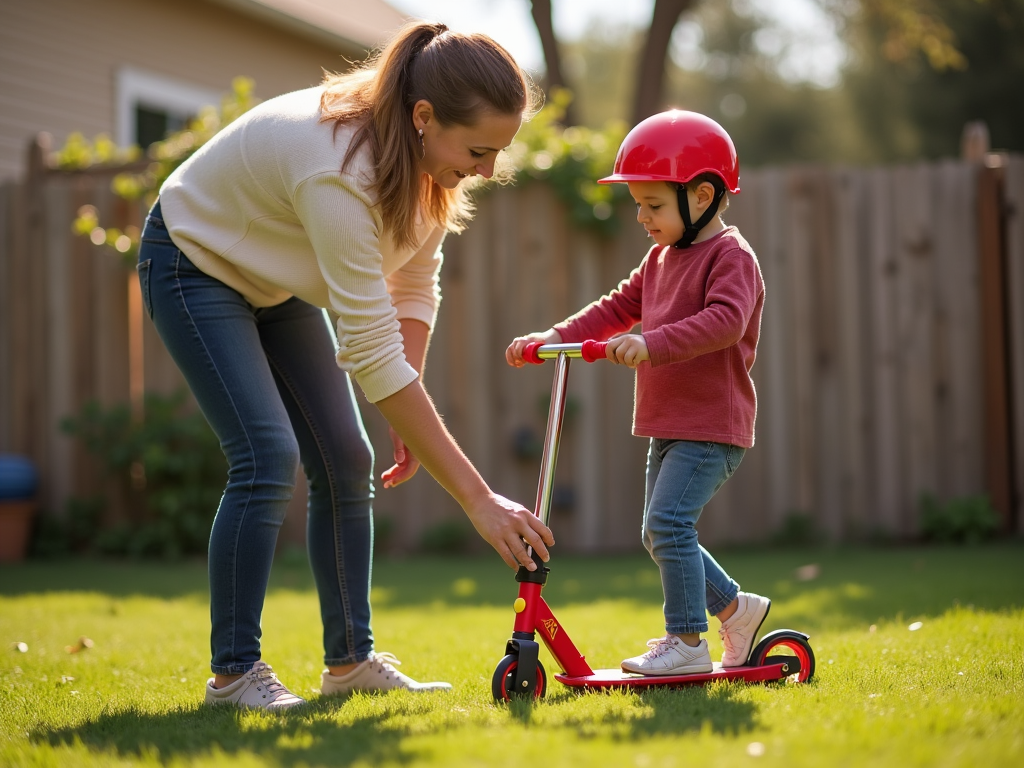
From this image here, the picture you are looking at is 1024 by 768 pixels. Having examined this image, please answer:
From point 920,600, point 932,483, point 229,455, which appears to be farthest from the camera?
point 932,483

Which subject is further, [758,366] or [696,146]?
[758,366]

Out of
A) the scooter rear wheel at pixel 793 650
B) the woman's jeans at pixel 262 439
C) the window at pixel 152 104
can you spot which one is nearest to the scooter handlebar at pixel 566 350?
the woman's jeans at pixel 262 439

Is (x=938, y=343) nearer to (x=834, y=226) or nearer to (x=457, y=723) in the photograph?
(x=834, y=226)

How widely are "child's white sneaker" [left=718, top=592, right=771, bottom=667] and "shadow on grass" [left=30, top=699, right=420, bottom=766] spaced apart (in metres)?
0.94

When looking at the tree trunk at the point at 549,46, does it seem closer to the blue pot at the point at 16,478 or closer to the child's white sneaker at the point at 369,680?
the blue pot at the point at 16,478

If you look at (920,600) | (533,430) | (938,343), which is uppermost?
(938,343)

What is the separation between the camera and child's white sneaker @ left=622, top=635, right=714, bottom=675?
295 centimetres

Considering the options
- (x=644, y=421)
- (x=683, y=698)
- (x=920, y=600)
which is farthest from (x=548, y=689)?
(x=920, y=600)

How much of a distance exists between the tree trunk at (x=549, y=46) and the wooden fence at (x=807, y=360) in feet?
15.6

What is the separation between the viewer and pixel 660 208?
311 centimetres

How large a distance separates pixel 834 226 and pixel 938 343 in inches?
38.4

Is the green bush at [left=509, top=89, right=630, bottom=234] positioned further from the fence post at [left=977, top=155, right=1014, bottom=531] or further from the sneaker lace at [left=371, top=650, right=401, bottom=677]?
the sneaker lace at [left=371, top=650, right=401, bottom=677]

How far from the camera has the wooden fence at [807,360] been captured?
670 centimetres

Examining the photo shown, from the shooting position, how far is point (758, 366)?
682cm
